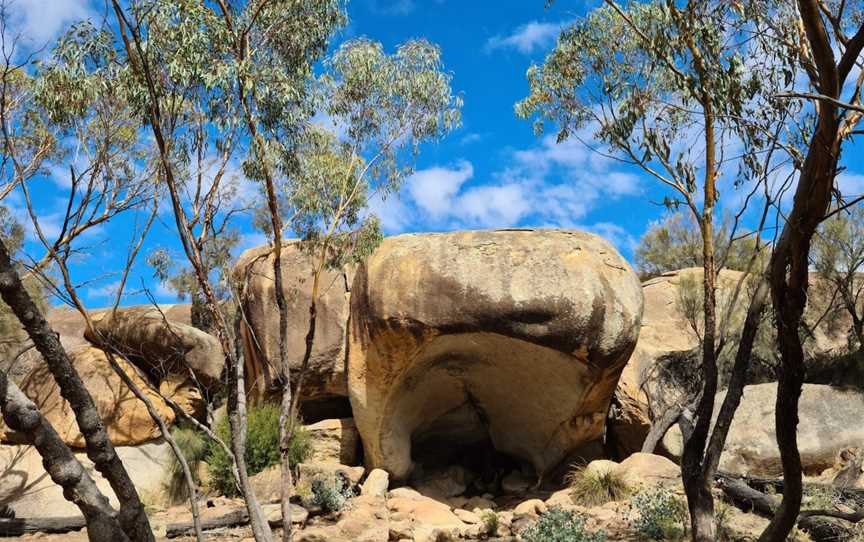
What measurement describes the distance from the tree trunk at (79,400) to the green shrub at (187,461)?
9.22 metres

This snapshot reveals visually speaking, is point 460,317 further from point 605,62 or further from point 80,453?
point 80,453

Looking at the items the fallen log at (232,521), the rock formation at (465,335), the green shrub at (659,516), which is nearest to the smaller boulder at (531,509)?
the green shrub at (659,516)

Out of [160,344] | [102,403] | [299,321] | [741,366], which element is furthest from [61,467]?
[160,344]

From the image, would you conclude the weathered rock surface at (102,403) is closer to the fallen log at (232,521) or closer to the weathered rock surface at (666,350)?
the fallen log at (232,521)

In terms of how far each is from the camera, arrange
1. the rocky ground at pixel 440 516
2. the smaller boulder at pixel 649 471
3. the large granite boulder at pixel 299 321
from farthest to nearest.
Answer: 1. the large granite boulder at pixel 299 321
2. the smaller boulder at pixel 649 471
3. the rocky ground at pixel 440 516

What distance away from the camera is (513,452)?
15305mm

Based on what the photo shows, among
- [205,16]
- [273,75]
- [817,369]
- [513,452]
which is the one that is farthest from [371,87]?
[817,369]

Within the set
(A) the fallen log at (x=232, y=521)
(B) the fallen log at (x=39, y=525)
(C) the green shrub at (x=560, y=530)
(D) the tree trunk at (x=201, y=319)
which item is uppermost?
(D) the tree trunk at (x=201, y=319)

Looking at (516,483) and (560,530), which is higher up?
(516,483)

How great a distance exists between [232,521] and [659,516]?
224 inches

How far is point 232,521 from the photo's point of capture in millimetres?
11586

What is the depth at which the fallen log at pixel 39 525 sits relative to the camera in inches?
451

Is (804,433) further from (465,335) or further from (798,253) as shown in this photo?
(798,253)

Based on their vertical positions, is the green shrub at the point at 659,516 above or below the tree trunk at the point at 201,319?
below
